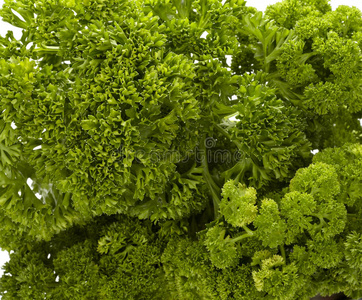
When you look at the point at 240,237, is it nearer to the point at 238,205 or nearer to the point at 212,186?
the point at 238,205

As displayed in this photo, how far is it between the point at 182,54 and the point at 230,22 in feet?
1.35

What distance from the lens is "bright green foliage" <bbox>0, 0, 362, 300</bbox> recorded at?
2.98 meters

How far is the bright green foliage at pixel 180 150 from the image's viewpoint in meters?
2.98

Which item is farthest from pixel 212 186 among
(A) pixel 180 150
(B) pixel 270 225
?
(B) pixel 270 225

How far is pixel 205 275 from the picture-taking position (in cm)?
330

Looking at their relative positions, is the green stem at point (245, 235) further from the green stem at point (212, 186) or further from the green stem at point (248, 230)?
the green stem at point (212, 186)

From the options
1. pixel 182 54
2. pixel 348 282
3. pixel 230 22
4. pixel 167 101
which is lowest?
pixel 348 282

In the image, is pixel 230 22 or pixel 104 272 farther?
pixel 104 272

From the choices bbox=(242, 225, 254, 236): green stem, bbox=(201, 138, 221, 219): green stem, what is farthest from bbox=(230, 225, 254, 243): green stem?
bbox=(201, 138, 221, 219): green stem

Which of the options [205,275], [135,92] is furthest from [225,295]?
[135,92]

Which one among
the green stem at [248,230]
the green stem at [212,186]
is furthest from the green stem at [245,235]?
the green stem at [212,186]

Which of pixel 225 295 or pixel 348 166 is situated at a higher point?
pixel 348 166

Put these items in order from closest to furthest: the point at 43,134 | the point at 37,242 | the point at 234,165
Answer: the point at 43,134
the point at 234,165
the point at 37,242

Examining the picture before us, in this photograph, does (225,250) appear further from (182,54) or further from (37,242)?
(37,242)
